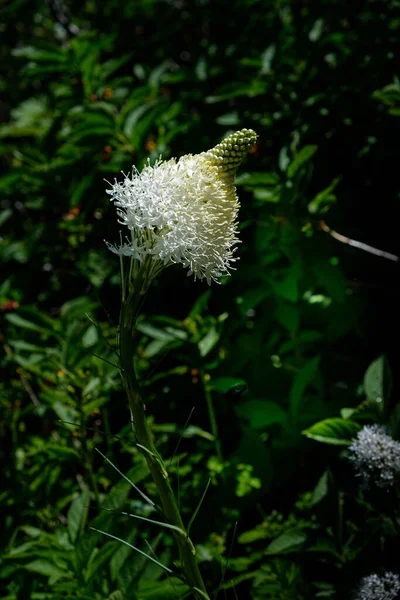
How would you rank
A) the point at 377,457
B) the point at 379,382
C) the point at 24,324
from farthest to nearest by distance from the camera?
the point at 24,324, the point at 379,382, the point at 377,457

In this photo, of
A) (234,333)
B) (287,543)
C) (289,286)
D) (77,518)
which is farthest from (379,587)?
(234,333)

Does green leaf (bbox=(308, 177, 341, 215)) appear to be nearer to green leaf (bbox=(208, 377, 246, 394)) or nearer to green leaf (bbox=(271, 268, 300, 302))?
green leaf (bbox=(271, 268, 300, 302))

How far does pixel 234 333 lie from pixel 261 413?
0.60 metres

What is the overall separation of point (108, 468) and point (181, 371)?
0.51 m

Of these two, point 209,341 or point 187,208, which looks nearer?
point 187,208

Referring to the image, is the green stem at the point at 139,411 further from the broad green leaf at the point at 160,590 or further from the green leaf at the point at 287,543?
the green leaf at the point at 287,543

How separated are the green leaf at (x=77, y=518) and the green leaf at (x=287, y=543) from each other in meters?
0.65

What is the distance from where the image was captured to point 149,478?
2.13m

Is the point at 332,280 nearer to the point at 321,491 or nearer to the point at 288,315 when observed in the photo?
the point at 288,315

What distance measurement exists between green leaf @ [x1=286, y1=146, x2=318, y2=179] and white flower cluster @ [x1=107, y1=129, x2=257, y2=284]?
2.66ft

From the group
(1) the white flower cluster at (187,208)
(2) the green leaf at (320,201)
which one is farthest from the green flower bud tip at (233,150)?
(2) the green leaf at (320,201)

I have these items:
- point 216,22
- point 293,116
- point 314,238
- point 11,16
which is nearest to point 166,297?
point 314,238

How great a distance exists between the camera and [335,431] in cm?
175

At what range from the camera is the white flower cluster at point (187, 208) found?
49.5 inches
